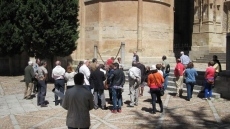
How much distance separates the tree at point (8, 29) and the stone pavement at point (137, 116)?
861 centimetres

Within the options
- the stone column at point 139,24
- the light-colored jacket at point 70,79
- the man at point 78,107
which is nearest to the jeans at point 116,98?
the light-colored jacket at point 70,79

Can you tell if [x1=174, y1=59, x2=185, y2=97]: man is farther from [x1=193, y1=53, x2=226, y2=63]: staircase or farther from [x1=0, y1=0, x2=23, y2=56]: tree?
[x1=0, y1=0, x2=23, y2=56]: tree

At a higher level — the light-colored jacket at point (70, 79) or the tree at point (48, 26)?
the tree at point (48, 26)

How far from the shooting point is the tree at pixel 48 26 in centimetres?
1639

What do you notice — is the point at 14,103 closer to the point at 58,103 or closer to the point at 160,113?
the point at 58,103

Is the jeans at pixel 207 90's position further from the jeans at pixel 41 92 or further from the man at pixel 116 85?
the jeans at pixel 41 92

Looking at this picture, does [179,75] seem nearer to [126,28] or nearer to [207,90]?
[207,90]

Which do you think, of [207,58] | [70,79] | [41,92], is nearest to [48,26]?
[41,92]

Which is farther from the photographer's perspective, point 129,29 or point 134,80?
point 129,29

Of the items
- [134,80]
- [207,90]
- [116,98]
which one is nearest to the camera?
[116,98]

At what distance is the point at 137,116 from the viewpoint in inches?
364

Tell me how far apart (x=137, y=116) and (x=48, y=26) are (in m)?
9.78

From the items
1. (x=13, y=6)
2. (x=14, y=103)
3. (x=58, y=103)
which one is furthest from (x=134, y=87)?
(x=13, y=6)

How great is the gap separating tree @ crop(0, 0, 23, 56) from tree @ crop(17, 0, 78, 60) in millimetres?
2570
